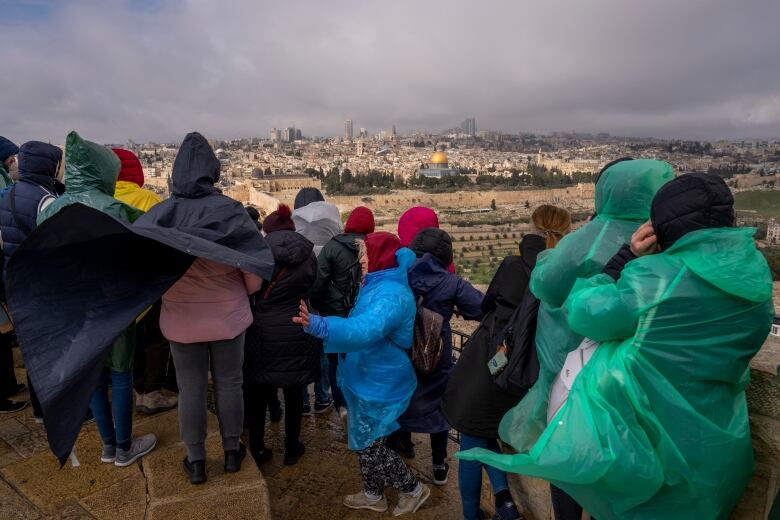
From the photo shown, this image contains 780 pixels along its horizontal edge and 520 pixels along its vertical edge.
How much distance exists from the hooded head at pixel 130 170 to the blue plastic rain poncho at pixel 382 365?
5.24 feet

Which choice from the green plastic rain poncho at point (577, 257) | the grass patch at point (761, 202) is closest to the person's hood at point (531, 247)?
the green plastic rain poncho at point (577, 257)

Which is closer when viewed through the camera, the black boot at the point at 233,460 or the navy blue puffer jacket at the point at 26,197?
the black boot at the point at 233,460

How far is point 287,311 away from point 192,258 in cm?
58

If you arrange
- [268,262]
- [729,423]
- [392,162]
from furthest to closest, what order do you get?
[392,162] < [268,262] < [729,423]

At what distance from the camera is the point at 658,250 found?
143cm

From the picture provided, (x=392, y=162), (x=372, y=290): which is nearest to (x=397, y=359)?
(x=372, y=290)

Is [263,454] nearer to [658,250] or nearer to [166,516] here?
[166,516]

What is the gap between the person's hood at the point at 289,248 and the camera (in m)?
2.38

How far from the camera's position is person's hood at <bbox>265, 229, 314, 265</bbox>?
7.82ft

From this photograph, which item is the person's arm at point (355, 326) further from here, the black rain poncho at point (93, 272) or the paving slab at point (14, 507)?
the paving slab at point (14, 507)

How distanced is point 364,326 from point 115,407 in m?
1.14

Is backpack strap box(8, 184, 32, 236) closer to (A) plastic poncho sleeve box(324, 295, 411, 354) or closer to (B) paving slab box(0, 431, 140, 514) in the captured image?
(B) paving slab box(0, 431, 140, 514)

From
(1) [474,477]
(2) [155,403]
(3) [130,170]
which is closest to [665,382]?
(1) [474,477]

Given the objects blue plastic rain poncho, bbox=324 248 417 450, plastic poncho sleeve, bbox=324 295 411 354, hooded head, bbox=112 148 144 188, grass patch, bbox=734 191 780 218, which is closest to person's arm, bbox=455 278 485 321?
blue plastic rain poncho, bbox=324 248 417 450
